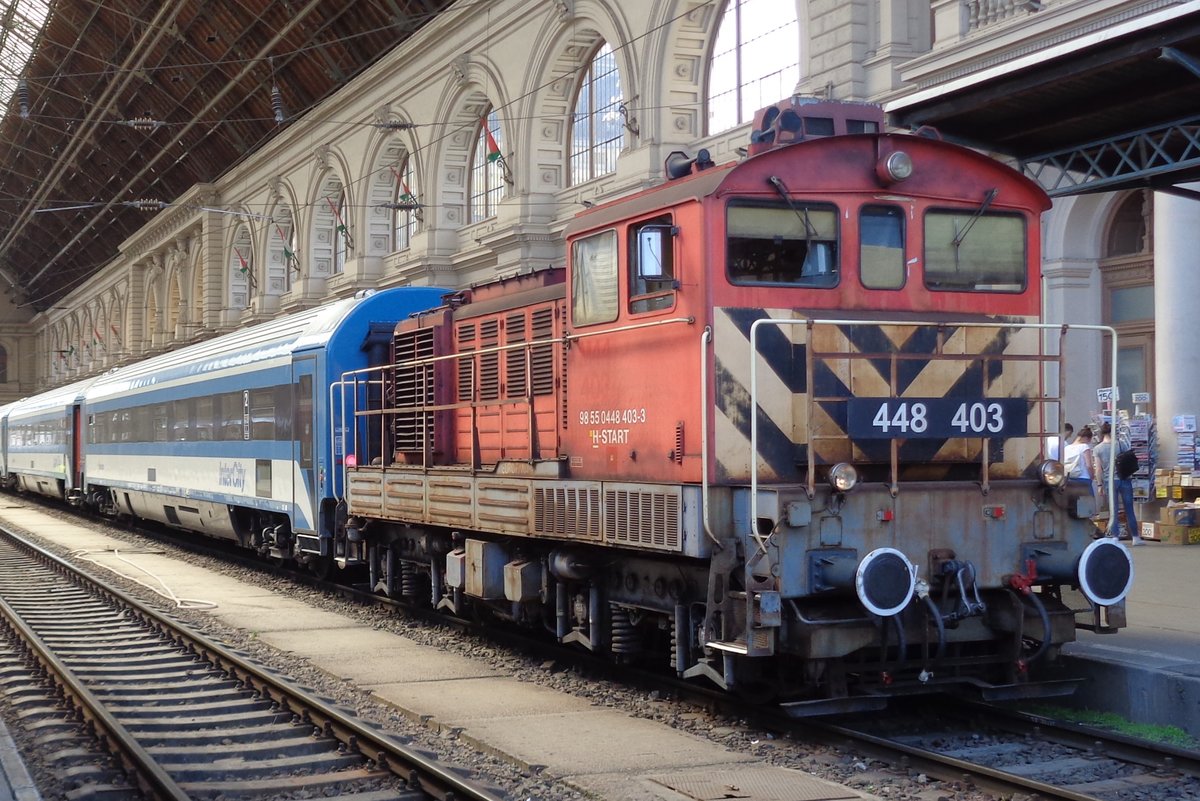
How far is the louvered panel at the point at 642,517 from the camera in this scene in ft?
27.8

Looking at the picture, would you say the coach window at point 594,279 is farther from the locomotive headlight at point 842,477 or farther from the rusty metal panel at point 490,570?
the rusty metal panel at point 490,570

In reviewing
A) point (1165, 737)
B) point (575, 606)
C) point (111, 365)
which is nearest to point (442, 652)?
point (575, 606)

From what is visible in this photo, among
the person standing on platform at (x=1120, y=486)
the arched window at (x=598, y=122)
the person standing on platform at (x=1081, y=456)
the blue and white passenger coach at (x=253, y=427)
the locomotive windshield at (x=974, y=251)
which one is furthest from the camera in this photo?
the arched window at (x=598, y=122)

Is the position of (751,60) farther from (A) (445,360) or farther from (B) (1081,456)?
(A) (445,360)

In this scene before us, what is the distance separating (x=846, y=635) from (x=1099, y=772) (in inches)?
64.7

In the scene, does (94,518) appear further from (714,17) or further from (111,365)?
(111,365)

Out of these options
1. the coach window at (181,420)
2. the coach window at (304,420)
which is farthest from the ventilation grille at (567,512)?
the coach window at (181,420)

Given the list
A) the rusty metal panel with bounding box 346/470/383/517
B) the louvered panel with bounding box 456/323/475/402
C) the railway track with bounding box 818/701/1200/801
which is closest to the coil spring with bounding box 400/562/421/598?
the rusty metal panel with bounding box 346/470/383/517

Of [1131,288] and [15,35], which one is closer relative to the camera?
[1131,288]

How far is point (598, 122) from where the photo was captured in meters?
28.4

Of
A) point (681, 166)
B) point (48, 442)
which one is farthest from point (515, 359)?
point (48, 442)

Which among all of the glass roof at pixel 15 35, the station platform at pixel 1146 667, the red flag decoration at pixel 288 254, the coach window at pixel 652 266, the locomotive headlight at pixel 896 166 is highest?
the glass roof at pixel 15 35

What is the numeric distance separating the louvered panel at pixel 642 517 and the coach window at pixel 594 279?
1333 millimetres

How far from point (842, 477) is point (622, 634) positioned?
113 inches
